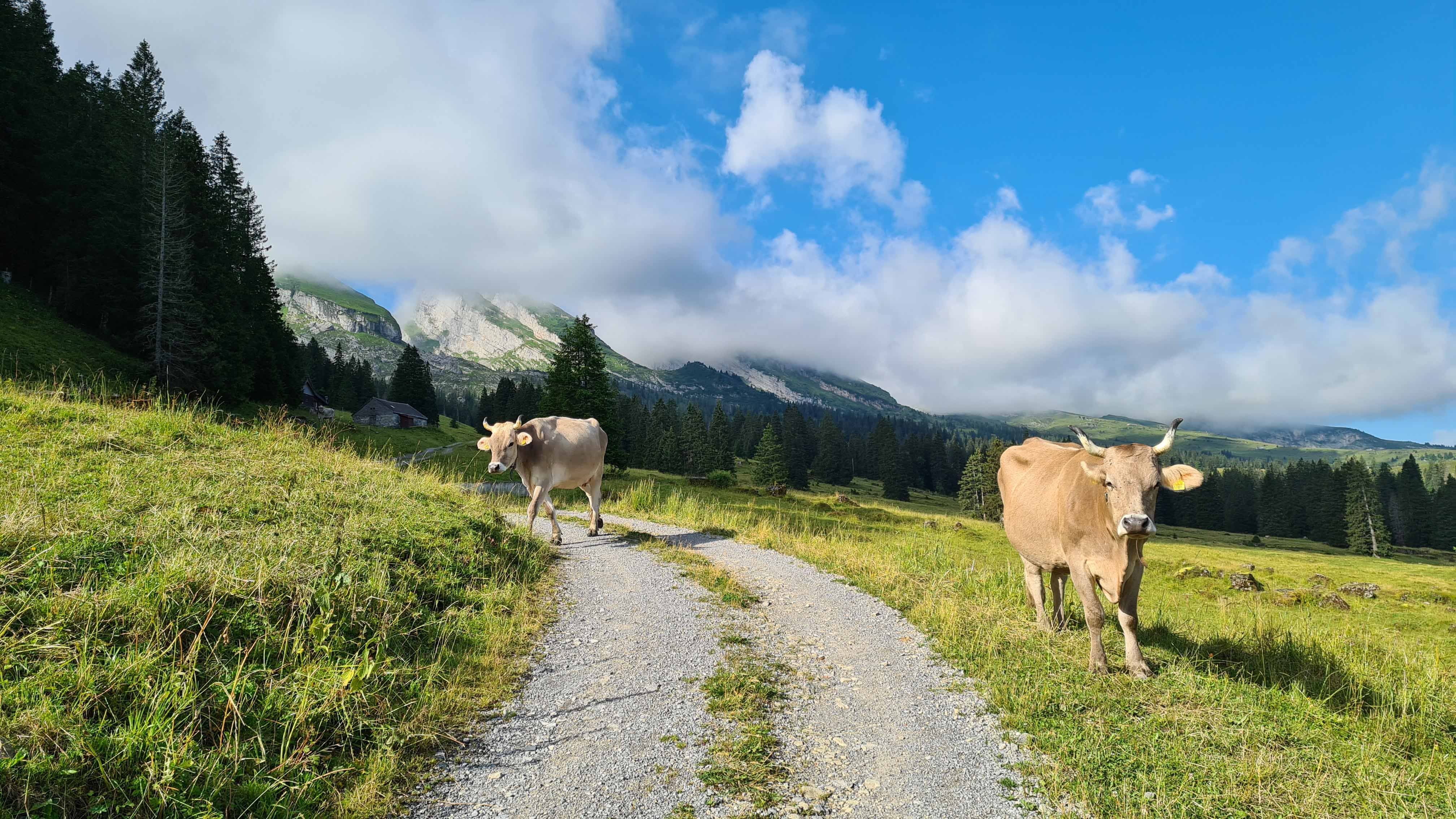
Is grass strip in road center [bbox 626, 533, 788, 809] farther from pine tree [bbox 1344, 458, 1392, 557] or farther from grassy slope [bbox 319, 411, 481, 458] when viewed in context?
pine tree [bbox 1344, 458, 1392, 557]

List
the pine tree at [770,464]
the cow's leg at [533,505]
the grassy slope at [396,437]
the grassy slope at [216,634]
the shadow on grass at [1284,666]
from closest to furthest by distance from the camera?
the grassy slope at [216,634]
the shadow on grass at [1284,666]
the cow's leg at [533,505]
the grassy slope at [396,437]
the pine tree at [770,464]

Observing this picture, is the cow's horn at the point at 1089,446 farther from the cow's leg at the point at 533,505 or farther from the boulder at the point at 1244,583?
the boulder at the point at 1244,583

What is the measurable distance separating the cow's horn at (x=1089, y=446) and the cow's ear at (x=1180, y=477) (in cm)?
68

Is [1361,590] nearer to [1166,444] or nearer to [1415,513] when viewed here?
[1166,444]

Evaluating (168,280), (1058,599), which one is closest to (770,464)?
(168,280)

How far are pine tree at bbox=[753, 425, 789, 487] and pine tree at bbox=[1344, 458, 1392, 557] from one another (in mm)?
81068

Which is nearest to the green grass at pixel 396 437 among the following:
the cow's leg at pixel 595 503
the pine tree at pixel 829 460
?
the cow's leg at pixel 595 503

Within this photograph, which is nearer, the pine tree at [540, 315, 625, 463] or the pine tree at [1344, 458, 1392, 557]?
the pine tree at [540, 315, 625, 463]

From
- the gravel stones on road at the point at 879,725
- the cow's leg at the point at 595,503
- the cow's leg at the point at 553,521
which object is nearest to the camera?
the gravel stones on road at the point at 879,725

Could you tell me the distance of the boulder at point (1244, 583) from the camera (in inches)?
985

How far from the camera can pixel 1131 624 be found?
6.85 m

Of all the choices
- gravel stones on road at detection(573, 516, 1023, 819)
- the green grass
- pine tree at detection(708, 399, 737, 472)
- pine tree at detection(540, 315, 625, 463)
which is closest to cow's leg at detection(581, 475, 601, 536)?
gravel stones on road at detection(573, 516, 1023, 819)

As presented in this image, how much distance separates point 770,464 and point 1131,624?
255 feet

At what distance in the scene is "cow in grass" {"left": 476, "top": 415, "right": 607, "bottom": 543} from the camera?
13.5 meters
